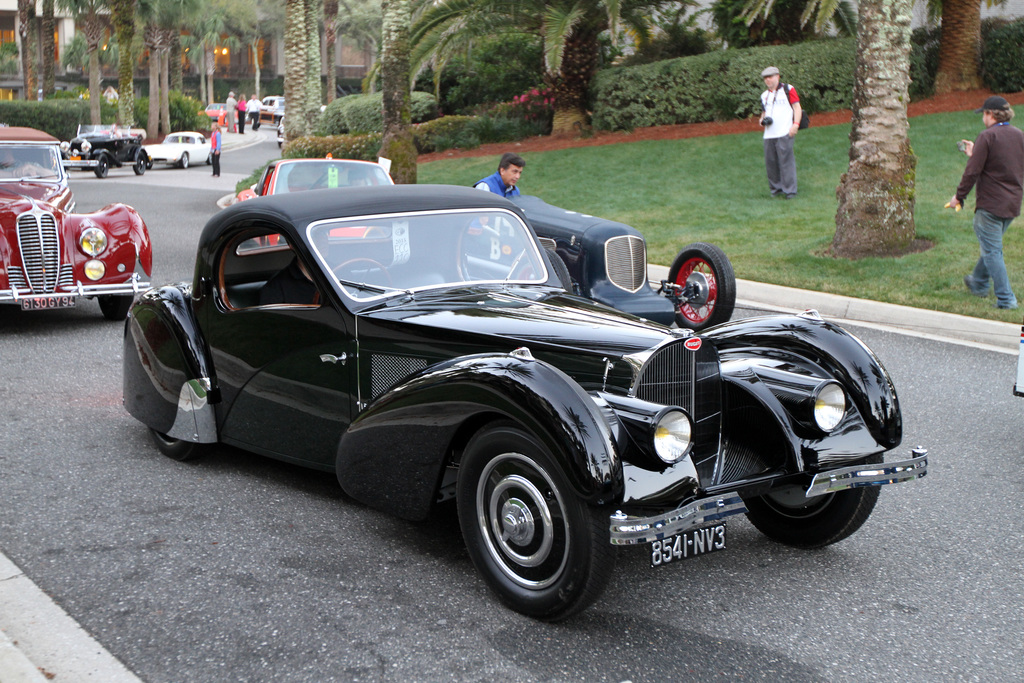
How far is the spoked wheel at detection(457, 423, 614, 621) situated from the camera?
3576mm

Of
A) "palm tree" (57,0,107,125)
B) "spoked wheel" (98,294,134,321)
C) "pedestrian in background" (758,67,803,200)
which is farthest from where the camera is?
"palm tree" (57,0,107,125)

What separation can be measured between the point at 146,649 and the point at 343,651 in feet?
2.32

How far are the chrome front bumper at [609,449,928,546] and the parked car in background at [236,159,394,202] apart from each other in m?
8.59

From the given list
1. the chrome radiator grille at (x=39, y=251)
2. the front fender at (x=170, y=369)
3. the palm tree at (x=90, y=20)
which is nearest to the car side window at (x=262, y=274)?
the front fender at (x=170, y=369)

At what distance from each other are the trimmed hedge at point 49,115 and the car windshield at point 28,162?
119ft

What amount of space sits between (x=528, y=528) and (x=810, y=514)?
1.46m

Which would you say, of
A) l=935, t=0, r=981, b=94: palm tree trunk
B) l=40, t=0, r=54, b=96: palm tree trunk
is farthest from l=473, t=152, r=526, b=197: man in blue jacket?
l=40, t=0, r=54, b=96: palm tree trunk

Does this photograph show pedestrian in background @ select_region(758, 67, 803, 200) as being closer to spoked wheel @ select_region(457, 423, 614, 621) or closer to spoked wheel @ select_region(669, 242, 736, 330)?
spoked wheel @ select_region(669, 242, 736, 330)

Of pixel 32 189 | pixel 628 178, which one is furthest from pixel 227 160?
pixel 32 189

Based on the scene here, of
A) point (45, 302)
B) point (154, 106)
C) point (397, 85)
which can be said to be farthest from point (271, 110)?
point (45, 302)

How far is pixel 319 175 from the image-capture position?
39.2ft

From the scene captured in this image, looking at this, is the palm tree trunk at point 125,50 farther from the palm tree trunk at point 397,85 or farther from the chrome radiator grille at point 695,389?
the chrome radiator grille at point 695,389

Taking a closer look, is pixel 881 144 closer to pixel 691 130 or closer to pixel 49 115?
pixel 691 130

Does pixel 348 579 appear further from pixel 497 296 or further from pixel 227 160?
pixel 227 160
